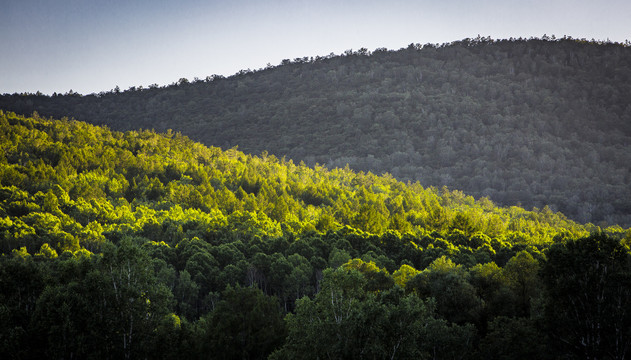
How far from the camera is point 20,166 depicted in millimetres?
117062

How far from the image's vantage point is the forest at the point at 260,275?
94.3 ft

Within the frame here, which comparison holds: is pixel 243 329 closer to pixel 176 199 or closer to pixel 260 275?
pixel 260 275

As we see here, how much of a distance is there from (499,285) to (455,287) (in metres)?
6.64

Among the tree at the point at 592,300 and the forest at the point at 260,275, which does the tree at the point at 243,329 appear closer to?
the forest at the point at 260,275

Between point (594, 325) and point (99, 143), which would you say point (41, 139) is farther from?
point (594, 325)

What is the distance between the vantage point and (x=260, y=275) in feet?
214

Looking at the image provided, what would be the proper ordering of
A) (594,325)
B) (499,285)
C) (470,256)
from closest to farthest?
(594,325) < (499,285) < (470,256)

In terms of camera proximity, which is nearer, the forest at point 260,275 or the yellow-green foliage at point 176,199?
the forest at point 260,275

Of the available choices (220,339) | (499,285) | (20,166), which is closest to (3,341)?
(220,339)

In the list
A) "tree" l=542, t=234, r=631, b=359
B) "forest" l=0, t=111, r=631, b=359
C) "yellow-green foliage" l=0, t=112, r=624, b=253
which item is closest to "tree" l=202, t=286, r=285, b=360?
"forest" l=0, t=111, r=631, b=359

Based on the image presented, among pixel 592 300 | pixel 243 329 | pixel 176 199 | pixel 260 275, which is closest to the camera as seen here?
pixel 592 300

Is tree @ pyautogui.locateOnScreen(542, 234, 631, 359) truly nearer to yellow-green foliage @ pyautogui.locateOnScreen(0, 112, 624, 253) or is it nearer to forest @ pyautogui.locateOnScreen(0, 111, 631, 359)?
forest @ pyautogui.locateOnScreen(0, 111, 631, 359)

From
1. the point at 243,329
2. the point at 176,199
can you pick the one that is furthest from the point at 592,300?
the point at 176,199

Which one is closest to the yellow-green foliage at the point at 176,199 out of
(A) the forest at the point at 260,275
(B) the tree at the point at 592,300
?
(A) the forest at the point at 260,275
